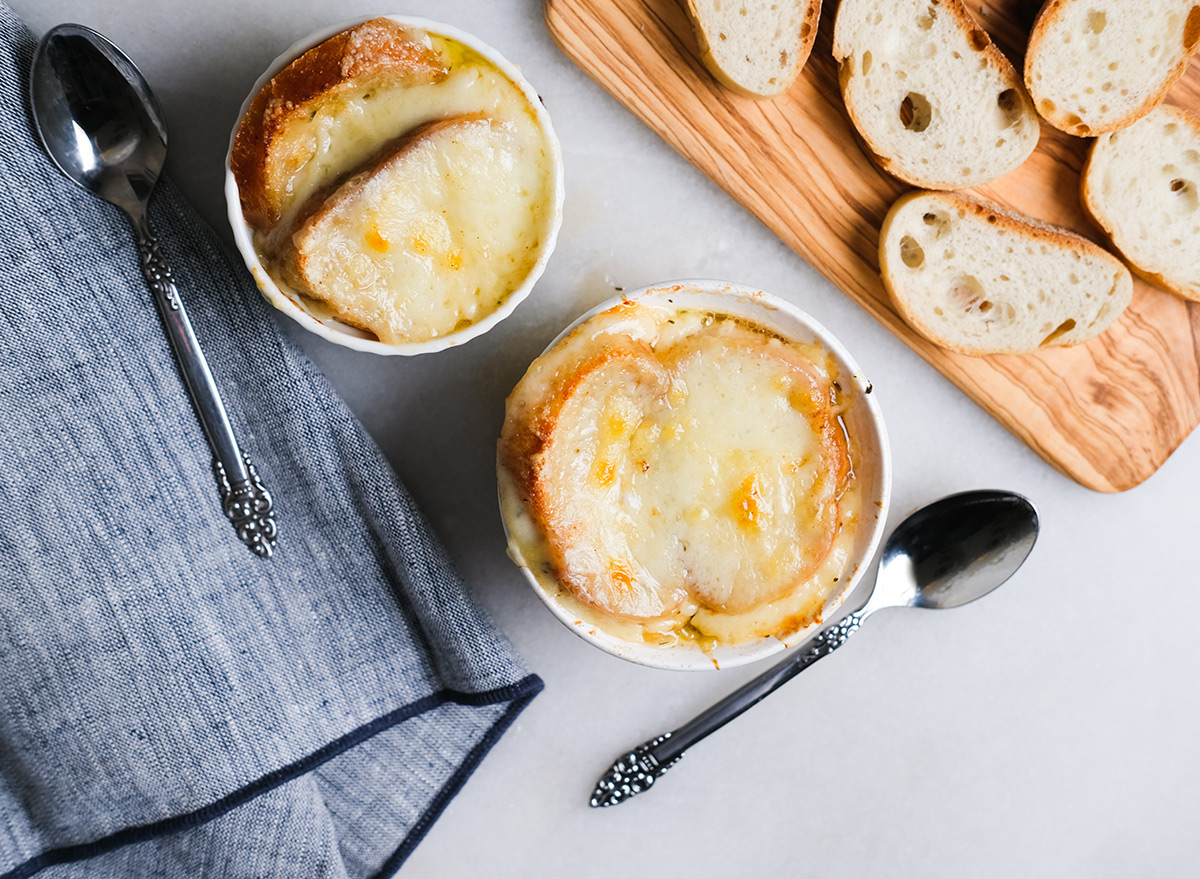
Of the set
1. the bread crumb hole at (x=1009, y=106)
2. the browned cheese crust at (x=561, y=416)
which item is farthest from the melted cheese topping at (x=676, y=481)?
the bread crumb hole at (x=1009, y=106)

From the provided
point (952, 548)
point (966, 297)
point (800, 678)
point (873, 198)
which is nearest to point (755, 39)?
point (873, 198)

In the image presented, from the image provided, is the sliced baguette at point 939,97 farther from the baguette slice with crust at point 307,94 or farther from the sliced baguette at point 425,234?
the baguette slice with crust at point 307,94

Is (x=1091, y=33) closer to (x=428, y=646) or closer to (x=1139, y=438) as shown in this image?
(x=1139, y=438)

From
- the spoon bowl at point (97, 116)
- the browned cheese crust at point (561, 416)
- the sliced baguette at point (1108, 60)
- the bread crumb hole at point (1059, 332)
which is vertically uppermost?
the sliced baguette at point (1108, 60)

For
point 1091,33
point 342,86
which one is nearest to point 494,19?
point 342,86

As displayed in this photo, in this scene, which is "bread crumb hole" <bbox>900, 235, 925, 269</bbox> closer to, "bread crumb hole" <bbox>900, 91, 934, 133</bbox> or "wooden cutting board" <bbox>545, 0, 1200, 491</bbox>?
"wooden cutting board" <bbox>545, 0, 1200, 491</bbox>

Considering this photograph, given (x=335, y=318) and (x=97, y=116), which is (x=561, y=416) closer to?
(x=335, y=318)

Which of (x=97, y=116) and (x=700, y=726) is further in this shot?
(x=700, y=726)

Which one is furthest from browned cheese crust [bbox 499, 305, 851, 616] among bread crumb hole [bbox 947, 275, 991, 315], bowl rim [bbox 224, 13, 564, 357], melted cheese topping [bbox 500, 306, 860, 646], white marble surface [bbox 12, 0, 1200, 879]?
bread crumb hole [bbox 947, 275, 991, 315]
